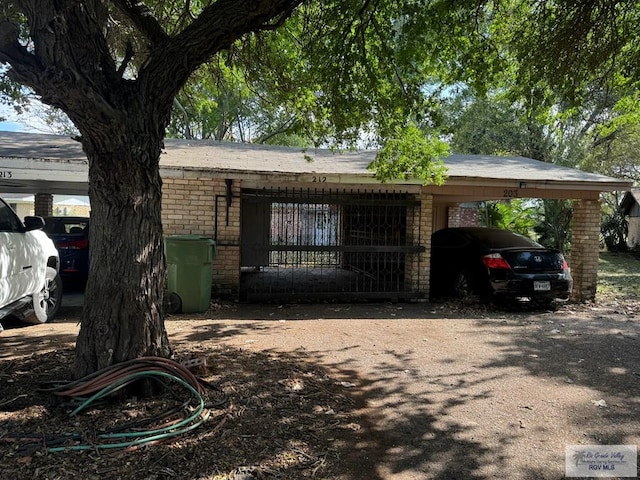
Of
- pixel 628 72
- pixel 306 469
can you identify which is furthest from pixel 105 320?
pixel 628 72

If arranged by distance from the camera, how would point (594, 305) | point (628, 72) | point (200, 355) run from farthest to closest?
point (594, 305) < point (628, 72) < point (200, 355)

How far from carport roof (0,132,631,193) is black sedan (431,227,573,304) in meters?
1.20

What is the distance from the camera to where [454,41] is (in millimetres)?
6500

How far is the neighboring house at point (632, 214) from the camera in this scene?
24.9m

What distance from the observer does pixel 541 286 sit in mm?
8469

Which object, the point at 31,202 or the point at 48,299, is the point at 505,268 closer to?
the point at 48,299

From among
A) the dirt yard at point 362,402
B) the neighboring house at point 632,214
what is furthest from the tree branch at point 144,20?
the neighboring house at point 632,214

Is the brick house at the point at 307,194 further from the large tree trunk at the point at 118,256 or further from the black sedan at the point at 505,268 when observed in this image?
the large tree trunk at the point at 118,256

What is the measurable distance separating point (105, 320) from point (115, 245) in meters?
0.60

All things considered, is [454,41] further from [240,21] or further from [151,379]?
[151,379]

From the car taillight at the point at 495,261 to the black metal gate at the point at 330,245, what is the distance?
52.4 inches

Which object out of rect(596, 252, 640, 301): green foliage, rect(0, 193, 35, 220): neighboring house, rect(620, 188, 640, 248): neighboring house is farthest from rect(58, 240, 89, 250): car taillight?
rect(620, 188, 640, 248): neighboring house

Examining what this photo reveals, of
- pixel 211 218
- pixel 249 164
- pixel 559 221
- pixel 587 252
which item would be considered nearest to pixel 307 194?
pixel 249 164

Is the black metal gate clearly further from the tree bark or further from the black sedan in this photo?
the tree bark
